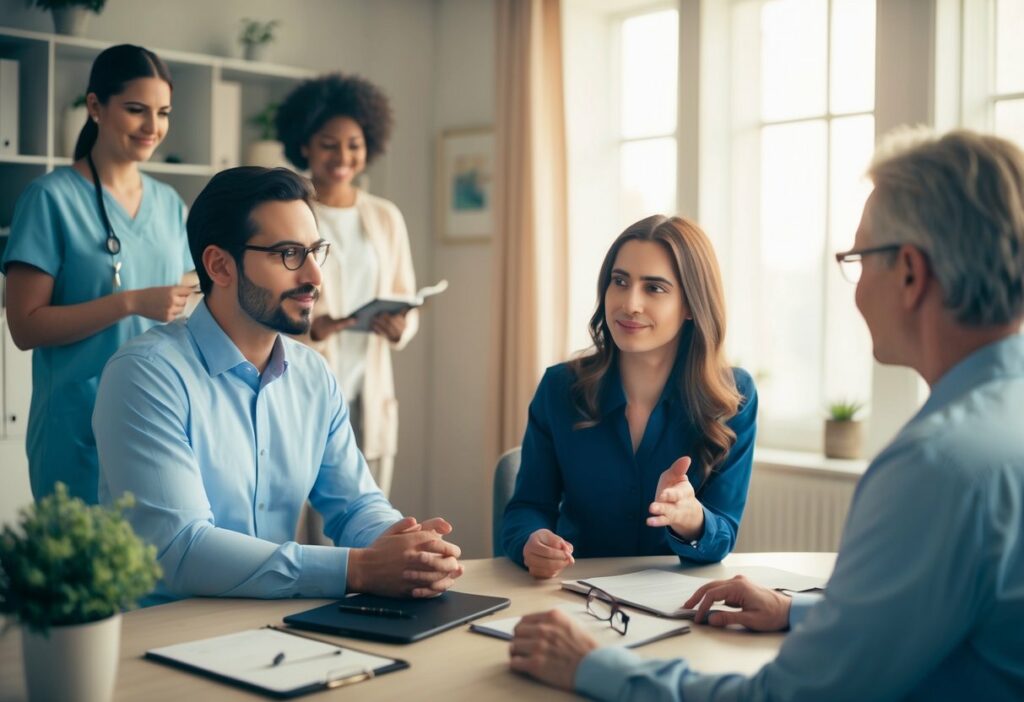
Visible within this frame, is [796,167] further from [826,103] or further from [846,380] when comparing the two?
[846,380]

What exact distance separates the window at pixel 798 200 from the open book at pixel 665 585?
2.05 meters

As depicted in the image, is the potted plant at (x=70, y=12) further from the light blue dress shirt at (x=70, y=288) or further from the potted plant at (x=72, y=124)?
the light blue dress shirt at (x=70, y=288)

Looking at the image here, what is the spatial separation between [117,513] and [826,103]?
11.0 ft

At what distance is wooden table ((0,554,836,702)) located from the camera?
4.28ft

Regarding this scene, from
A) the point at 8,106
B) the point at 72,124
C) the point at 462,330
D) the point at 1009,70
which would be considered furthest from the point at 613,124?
the point at 8,106

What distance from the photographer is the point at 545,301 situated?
14.2 ft

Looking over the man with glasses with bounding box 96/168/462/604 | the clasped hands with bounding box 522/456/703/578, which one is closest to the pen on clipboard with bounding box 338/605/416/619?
the man with glasses with bounding box 96/168/462/604

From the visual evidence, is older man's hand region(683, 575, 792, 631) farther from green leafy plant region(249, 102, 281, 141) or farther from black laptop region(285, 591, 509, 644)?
green leafy plant region(249, 102, 281, 141)

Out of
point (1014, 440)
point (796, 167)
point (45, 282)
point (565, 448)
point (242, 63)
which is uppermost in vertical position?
Result: point (242, 63)

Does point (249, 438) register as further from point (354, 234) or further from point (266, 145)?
point (266, 145)

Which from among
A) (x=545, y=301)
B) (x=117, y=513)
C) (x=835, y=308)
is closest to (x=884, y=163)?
(x=117, y=513)

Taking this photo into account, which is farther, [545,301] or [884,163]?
[545,301]

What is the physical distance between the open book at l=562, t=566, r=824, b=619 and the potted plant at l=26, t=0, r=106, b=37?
9.75 ft

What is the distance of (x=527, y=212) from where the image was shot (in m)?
4.32
